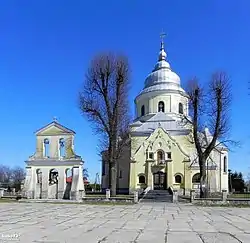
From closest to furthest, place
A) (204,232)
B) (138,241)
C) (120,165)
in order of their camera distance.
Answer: (138,241)
(204,232)
(120,165)

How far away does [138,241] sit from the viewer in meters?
9.30

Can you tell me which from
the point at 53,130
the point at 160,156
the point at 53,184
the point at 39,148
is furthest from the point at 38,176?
the point at 160,156

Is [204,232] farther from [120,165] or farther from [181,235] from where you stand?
[120,165]

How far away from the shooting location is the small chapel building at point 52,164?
35.7 metres

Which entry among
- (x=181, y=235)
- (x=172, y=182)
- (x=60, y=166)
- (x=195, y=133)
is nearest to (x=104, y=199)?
(x=60, y=166)

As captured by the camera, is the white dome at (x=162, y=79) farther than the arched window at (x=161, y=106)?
Yes

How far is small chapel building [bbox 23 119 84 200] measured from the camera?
3566cm

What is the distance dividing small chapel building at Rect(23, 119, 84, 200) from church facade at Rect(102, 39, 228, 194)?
12260 millimetres

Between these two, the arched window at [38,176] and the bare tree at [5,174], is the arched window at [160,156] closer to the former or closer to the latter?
Answer: the arched window at [38,176]

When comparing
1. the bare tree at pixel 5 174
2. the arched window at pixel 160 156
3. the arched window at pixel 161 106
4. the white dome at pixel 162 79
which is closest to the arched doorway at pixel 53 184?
the arched window at pixel 160 156

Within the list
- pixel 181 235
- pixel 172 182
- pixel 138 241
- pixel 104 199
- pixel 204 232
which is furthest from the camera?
pixel 172 182

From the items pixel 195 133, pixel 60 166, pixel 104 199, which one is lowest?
pixel 104 199

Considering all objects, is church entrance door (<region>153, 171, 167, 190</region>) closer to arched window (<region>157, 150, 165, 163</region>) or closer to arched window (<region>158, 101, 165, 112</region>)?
arched window (<region>157, 150, 165, 163</region>)

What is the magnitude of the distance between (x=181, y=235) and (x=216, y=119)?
80.5 feet
